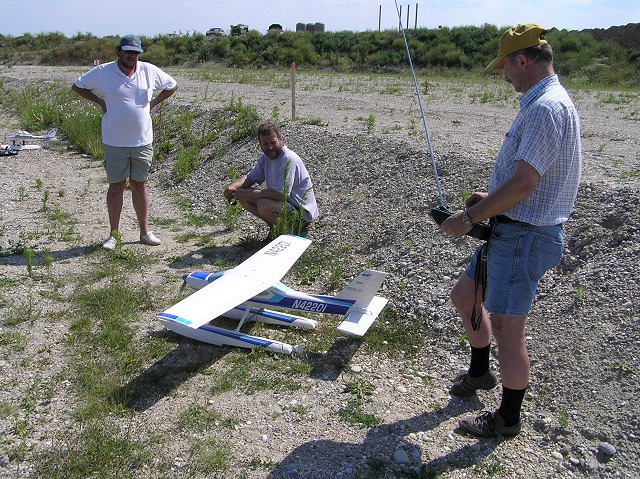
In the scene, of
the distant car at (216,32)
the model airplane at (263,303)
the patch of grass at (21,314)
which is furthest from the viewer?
the distant car at (216,32)

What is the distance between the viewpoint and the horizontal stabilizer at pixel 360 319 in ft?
17.4

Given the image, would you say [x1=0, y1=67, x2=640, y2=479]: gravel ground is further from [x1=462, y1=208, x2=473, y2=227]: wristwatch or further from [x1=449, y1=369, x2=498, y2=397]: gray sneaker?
[x1=462, y1=208, x2=473, y2=227]: wristwatch

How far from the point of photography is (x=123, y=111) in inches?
299

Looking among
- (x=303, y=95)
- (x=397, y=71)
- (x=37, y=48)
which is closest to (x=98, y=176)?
(x=303, y=95)

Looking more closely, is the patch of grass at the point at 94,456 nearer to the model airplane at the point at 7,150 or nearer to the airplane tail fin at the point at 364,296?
the airplane tail fin at the point at 364,296

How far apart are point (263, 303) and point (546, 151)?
3.58 m

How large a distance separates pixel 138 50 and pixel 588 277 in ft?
19.4


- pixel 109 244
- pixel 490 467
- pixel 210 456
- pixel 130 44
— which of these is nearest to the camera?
pixel 490 467

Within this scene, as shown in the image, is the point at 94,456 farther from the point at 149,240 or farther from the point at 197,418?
the point at 149,240

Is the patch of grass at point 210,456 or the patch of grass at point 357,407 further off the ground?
the patch of grass at point 357,407

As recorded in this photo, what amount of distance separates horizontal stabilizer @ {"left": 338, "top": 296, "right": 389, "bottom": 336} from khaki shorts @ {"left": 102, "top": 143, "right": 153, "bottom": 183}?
3.89m

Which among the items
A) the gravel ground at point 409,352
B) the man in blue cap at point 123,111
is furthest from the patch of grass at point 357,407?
the man in blue cap at point 123,111

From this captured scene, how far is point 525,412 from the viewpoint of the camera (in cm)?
460

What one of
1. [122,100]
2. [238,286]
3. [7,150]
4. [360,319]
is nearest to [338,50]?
[7,150]
